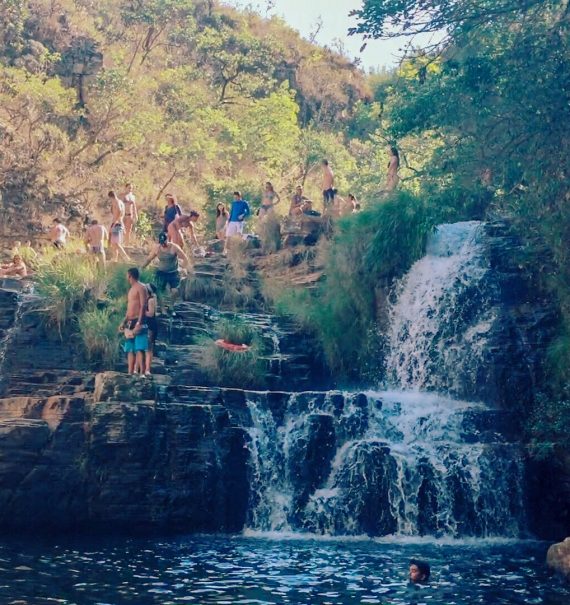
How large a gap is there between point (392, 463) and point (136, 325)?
180 inches

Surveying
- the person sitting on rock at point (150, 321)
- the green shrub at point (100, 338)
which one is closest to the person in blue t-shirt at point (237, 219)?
the green shrub at point (100, 338)

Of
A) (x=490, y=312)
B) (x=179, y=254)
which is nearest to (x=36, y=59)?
(x=179, y=254)

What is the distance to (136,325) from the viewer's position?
15070 millimetres

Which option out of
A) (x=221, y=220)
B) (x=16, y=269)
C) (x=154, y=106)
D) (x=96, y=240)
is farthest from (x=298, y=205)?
(x=154, y=106)

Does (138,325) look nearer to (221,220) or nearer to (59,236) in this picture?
(59,236)

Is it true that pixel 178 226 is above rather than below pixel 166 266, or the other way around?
above

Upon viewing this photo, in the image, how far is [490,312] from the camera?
1664 centimetres

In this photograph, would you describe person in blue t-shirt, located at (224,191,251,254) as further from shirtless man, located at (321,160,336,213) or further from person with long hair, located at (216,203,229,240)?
shirtless man, located at (321,160,336,213)

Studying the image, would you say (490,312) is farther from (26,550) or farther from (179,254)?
(26,550)

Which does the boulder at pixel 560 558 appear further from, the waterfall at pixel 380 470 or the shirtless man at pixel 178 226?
the shirtless man at pixel 178 226

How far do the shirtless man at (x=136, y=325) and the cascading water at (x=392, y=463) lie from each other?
2.08 m

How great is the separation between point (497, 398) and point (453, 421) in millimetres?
1156

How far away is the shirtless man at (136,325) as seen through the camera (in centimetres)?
1508

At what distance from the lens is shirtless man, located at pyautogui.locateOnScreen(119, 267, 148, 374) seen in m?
15.1
